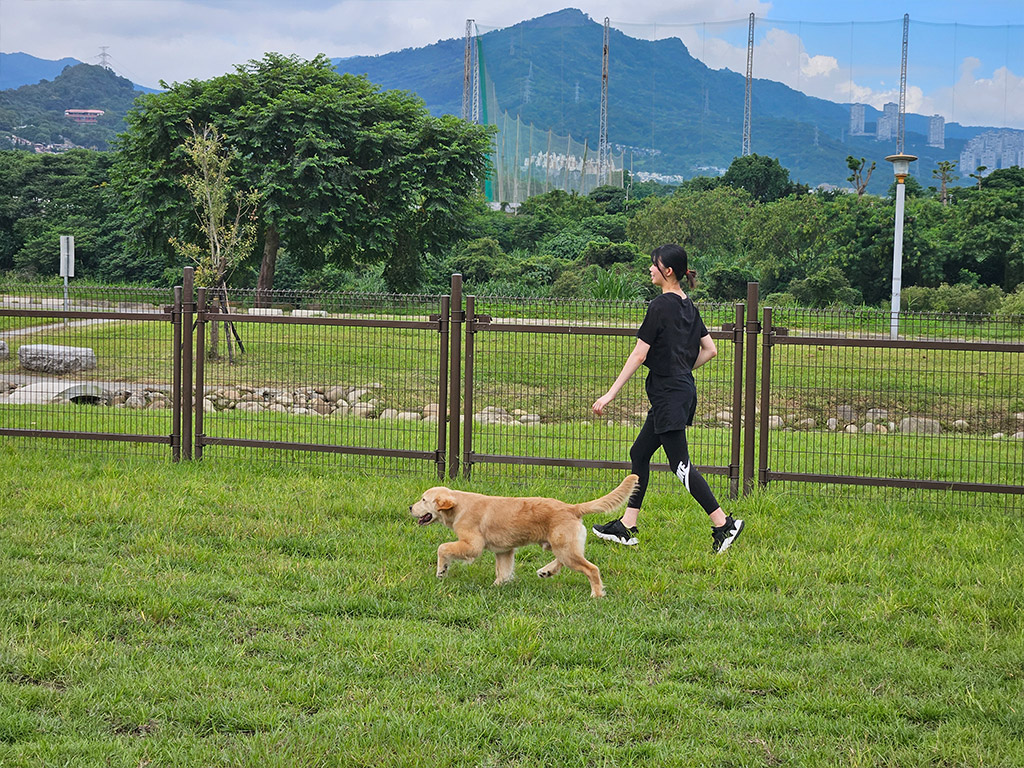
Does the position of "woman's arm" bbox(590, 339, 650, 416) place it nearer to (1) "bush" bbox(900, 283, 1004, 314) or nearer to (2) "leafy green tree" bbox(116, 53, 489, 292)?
(1) "bush" bbox(900, 283, 1004, 314)

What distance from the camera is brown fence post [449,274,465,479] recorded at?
9.30 meters

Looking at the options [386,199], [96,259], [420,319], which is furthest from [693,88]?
[420,319]

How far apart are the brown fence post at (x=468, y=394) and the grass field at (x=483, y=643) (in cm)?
144

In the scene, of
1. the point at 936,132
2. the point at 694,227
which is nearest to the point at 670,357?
the point at 694,227

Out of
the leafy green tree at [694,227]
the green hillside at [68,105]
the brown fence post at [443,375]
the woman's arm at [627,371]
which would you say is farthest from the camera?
the green hillside at [68,105]

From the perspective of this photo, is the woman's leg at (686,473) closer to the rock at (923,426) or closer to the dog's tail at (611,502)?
the dog's tail at (611,502)

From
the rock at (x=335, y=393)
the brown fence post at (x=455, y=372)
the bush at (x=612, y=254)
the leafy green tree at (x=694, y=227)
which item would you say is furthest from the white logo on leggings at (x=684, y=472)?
the leafy green tree at (x=694, y=227)

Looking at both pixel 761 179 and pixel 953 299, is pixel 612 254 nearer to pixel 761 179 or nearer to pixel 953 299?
pixel 953 299

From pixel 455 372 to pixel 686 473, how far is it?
10.5ft

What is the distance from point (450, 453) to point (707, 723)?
551 cm

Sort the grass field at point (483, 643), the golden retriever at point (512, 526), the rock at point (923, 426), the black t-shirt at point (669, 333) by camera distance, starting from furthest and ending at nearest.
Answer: the rock at point (923, 426) → the black t-shirt at point (669, 333) → the golden retriever at point (512, 526) → the grass field at point (483, 643)

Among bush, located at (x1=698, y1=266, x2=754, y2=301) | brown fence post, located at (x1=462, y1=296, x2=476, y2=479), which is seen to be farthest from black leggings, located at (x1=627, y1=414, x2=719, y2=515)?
bush, located at (x1=698, y1=266, x2=754, y2=301)

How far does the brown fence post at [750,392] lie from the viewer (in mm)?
8703

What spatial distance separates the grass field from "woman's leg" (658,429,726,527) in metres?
0.30
